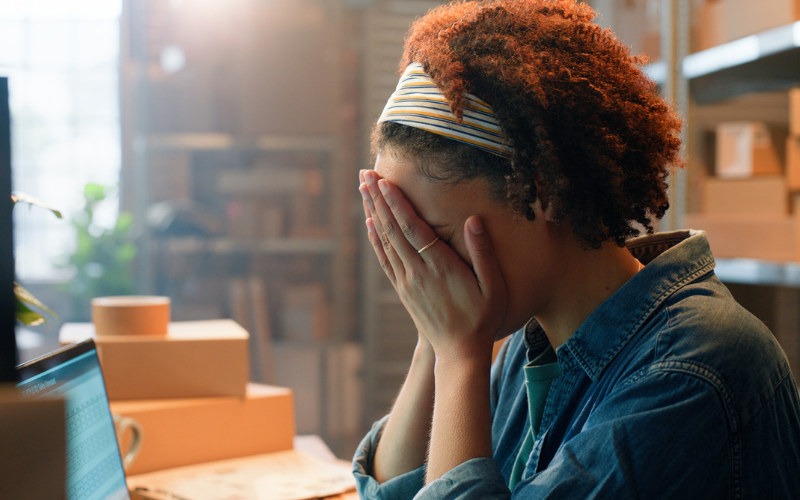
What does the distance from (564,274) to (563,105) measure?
8.3 inches

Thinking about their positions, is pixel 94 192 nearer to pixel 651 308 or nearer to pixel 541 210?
pixel 541 210

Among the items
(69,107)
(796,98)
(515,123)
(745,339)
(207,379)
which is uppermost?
(69,107)

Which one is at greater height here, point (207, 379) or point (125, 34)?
point (125, 34)

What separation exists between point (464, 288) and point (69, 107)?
9.11 ft

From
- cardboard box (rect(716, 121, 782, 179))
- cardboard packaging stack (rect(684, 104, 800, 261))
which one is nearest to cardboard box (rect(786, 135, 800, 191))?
cardboard packaging stack (rect(684, 104, 800, 261))

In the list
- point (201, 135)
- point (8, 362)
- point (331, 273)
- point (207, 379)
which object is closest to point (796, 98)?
point (207, 379)

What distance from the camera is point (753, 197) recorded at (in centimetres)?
171

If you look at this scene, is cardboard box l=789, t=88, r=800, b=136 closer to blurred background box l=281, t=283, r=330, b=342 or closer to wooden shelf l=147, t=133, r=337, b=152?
wooden shelf l=147, t=133, r=337, b=152

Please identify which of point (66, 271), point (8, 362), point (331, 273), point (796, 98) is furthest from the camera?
point (331, 273)

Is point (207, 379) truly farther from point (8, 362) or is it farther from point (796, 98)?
point (796, 98)

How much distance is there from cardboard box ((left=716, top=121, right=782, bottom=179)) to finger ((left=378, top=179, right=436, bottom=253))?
131 cm

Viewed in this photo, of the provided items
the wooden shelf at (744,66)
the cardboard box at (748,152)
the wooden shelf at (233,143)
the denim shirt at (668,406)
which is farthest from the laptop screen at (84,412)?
the wooden shelf at (233,143)

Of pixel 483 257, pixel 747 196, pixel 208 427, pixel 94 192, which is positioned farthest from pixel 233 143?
pixel 483 257

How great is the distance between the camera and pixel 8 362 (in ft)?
1.58
